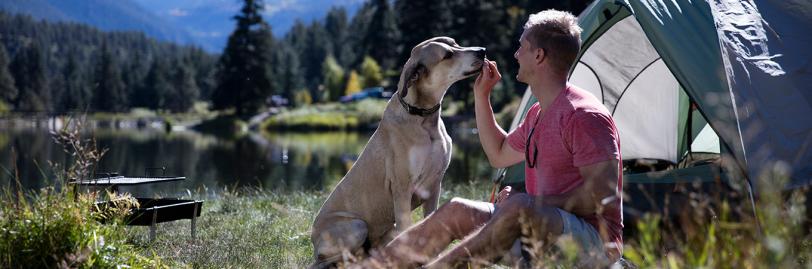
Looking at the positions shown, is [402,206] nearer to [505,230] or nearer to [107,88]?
[505,230]

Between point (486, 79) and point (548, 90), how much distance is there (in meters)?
0.68

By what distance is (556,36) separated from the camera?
3.22 meters

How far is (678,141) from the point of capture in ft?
25.8

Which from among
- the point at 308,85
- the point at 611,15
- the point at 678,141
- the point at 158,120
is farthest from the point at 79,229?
the point at 308,85

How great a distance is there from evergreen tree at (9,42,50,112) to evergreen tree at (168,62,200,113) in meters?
12.4

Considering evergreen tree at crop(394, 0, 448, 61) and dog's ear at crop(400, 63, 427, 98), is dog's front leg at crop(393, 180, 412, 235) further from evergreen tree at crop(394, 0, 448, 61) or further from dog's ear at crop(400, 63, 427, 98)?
evergreen tree at crop(394, 0, 448, 61)

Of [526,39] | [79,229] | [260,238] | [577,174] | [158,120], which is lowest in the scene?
[158,120]

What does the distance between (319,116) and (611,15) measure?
35768 millimetres

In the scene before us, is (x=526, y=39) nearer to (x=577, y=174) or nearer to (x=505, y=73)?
(x=577, y=174)

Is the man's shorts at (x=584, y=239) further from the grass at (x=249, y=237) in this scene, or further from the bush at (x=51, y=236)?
the bush at (x=51, y=236)

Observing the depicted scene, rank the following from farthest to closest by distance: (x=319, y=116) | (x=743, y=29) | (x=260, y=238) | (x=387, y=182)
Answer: (x=319, y=116) < (x=260, y=238) < (x=743, y=29) < (x=387, y=182)

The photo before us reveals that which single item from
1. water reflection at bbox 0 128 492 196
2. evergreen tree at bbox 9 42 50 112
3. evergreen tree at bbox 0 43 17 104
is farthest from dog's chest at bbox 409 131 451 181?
evergreen tree at bbox 9 42 50 112

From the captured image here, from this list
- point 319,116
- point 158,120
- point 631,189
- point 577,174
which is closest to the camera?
point 577,174

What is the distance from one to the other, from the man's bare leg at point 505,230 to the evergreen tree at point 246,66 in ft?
146
